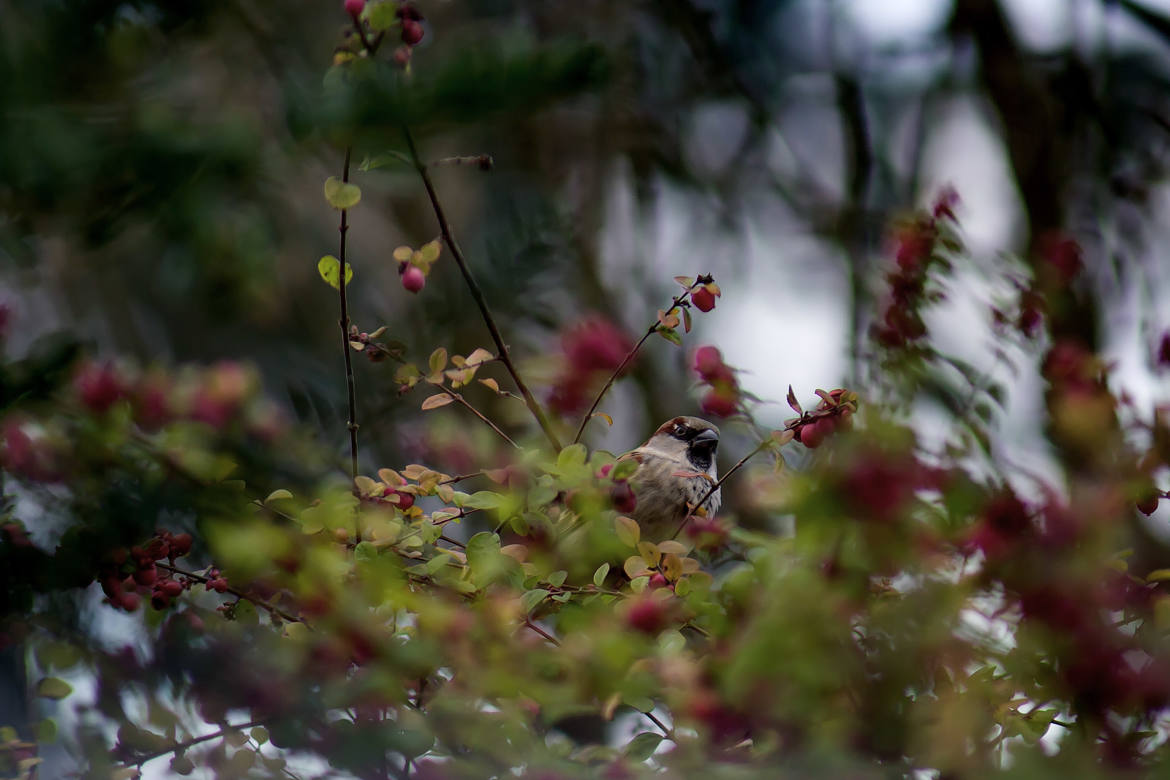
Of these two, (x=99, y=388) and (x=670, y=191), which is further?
(x=670, y=191)

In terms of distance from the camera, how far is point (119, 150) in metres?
1.05

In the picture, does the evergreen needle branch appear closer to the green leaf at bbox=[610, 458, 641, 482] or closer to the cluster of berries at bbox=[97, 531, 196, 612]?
the green leaf at bbox=[610, 458, 641, 482]

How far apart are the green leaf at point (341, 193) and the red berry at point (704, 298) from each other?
2.54ft

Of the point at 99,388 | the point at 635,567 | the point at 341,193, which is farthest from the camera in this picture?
the point at 635,567

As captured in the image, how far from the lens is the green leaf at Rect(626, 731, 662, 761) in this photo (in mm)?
1971

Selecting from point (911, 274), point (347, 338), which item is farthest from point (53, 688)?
point (911, 274)

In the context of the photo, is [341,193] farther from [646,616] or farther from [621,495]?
[646,616]

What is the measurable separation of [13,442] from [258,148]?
4.06ft

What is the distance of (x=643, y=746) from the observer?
6.56 ft

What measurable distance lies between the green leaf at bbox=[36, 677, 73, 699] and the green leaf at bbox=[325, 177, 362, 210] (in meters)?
1.08

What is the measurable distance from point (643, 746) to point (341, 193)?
1.18m

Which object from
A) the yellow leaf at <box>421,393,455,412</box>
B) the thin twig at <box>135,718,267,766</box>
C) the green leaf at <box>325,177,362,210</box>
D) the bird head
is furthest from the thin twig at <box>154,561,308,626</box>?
the bird head

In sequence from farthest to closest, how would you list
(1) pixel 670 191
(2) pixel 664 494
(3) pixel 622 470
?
(1) pixel 670 191 → (2) pixel 664 494 → (3) pixel 622 470

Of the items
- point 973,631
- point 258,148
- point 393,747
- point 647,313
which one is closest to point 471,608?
point 393,747
